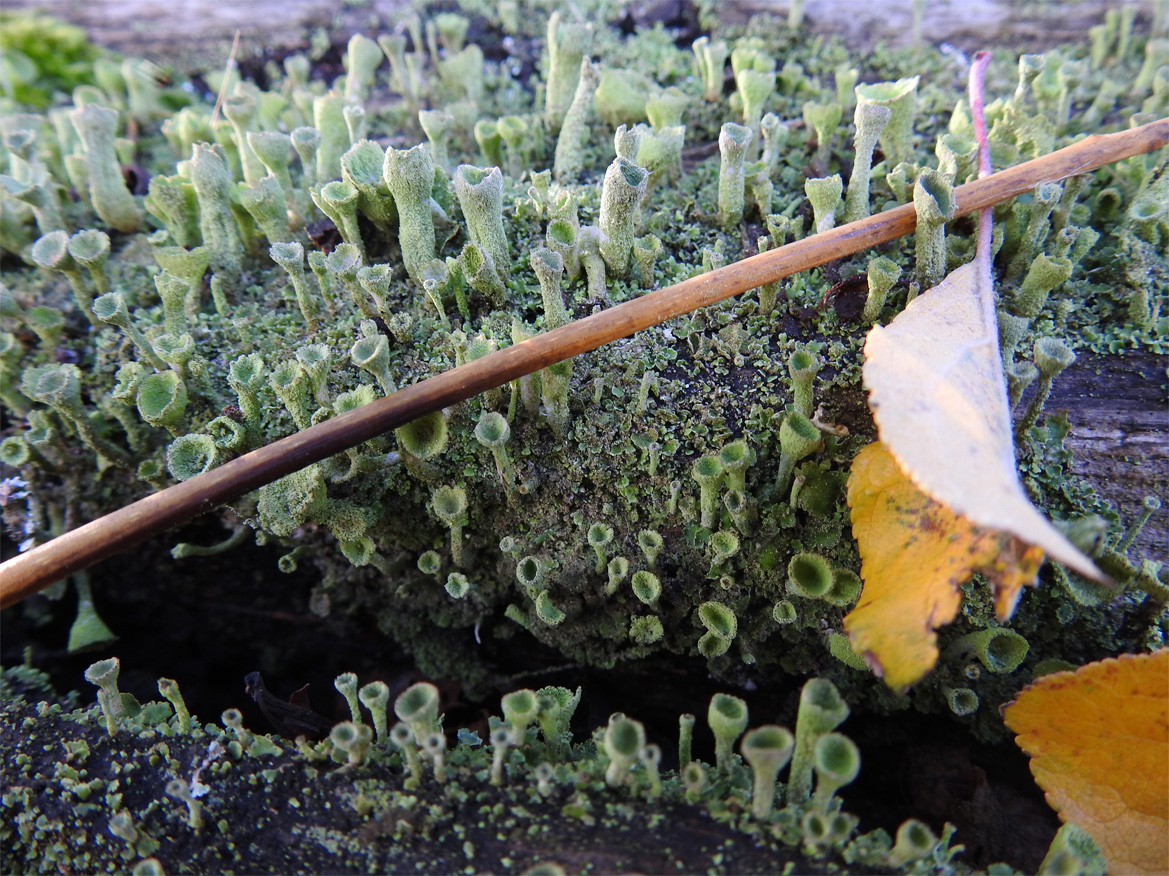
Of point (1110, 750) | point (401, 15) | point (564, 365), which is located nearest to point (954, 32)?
point (401, 15)

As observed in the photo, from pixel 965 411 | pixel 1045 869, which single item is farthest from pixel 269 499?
pixel 1045 869

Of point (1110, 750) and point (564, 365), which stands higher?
point (564, 365)

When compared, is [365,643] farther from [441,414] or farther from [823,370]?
[823,370]

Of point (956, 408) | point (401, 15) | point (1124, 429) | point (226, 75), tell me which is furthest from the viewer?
point (401, 15)

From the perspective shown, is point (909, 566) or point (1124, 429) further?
point (1124, 429)

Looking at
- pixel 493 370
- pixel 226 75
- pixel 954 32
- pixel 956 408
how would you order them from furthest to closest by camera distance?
pixel 226 75 < pixel 954 32 < pixel 493 370 < pixel 956 408

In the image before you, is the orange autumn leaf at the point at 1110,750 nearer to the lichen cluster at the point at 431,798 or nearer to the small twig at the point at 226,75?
the lichen cluster at the point at 431,798

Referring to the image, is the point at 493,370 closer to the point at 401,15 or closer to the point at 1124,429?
the point at 1124,429

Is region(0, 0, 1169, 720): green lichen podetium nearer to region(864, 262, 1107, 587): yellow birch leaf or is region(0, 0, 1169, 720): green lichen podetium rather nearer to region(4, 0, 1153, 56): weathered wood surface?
region(864, 262, 1107, 587): yellow birch leaf
